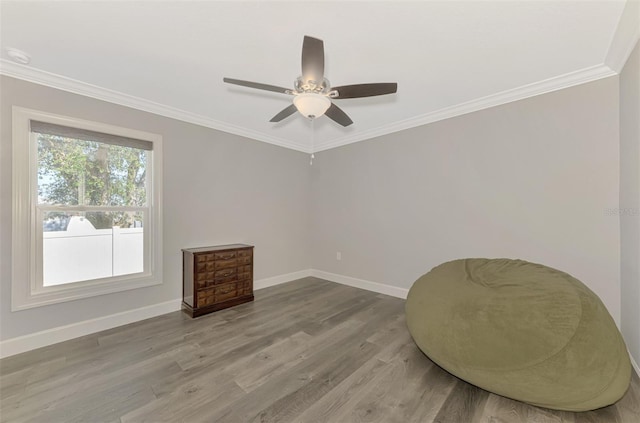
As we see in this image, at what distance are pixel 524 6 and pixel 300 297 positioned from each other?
3561mm

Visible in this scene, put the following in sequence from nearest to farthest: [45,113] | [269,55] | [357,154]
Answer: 1. [269,55]
2. [45,113]
3. [357,154]

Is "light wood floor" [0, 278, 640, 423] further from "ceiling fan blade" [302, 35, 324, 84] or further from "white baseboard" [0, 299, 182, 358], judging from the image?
"ceiling fan blade" [302, 35, 324, 84]

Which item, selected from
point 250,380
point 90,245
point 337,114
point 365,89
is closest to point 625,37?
point 365,89

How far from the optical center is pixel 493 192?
9.33 feet

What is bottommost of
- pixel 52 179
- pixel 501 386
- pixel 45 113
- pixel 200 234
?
pixel 501 386

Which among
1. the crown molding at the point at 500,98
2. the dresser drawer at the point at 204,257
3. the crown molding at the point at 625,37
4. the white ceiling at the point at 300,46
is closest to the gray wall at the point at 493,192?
the crown molding at the point at 500,98

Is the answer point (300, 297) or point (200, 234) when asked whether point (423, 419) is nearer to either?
point (300, 297)

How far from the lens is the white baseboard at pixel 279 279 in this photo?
3954 millimetres

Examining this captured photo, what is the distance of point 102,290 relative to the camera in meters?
2.62

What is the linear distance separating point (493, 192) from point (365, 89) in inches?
78.6

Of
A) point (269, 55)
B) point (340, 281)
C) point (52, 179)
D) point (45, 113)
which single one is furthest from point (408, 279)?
point (45, 113)

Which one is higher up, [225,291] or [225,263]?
[225,263]

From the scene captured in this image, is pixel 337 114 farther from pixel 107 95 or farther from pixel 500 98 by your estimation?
pixel 107 95

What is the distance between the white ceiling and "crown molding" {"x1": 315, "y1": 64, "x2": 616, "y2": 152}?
1 centimetres
